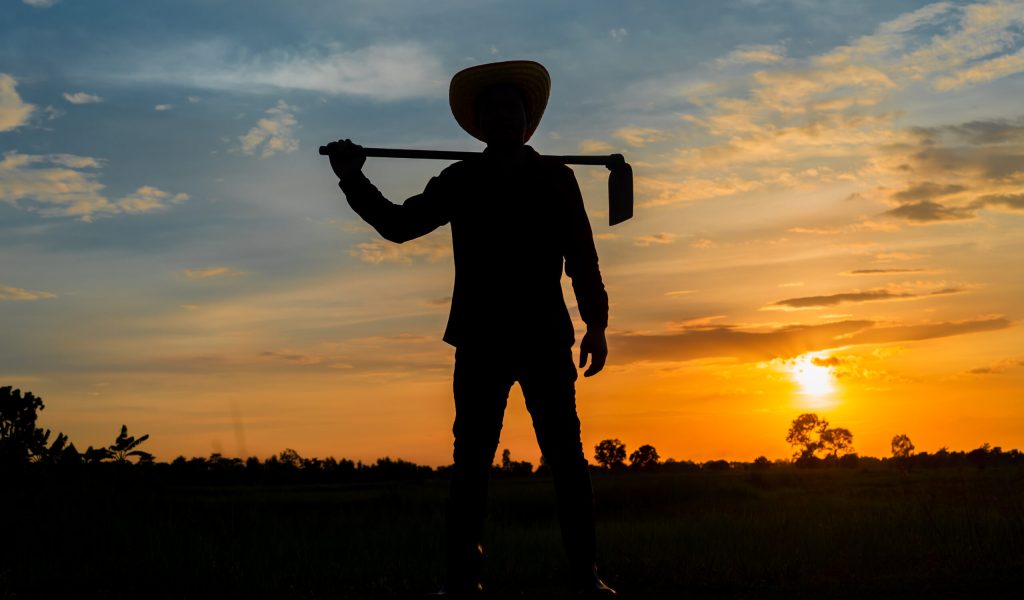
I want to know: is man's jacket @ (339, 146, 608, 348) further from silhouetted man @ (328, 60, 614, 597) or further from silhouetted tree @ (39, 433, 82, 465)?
silhouetted tree @ (39, 433, 82, 465)

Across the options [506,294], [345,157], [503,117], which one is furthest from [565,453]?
[345,157]

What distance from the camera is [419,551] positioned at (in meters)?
6.84

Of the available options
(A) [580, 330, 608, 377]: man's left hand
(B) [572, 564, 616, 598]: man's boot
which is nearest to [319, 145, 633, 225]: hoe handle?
(A) [580, 330, 608, 377]: man's left hand

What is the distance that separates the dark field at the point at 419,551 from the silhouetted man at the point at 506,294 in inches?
32.7

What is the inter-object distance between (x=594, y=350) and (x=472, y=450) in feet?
2.80

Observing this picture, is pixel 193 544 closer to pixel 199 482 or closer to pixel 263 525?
pixel 263 525

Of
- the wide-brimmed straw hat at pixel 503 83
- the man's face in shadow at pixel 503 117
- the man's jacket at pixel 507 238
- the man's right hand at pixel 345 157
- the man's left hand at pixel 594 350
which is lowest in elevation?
the man's left hand at pixel 594 350

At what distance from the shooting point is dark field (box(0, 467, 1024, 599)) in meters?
5.53

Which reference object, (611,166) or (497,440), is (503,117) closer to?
(611,166)

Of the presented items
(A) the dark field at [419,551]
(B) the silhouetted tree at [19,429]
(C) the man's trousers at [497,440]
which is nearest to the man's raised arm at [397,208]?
(C) the man's trousers at [497,440]

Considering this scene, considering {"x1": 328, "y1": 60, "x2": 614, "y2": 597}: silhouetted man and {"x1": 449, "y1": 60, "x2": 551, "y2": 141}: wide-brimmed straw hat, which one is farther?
{"x1": 449, "y1": 60, "x2": 551, "y2": 141}: wide-brimmed straw hat

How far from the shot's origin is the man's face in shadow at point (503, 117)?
4.86 meters

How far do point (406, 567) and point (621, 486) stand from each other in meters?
14.0

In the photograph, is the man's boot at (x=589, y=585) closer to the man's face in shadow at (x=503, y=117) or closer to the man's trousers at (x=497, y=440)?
the man's trousers at (x=497, y=440)
